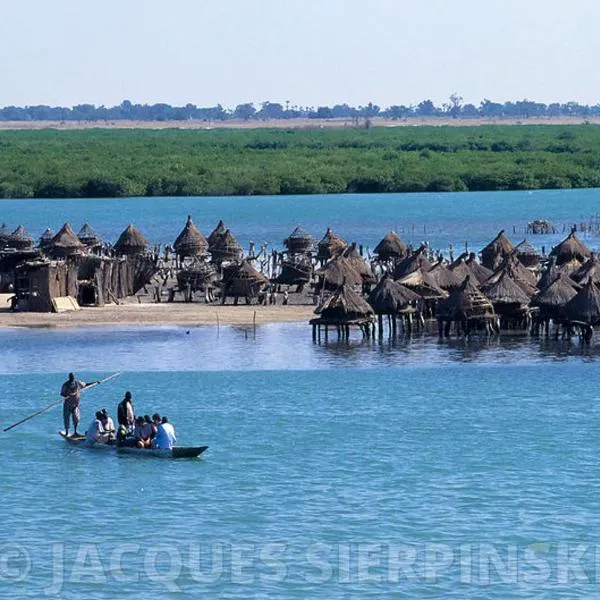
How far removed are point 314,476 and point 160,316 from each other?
907 inches

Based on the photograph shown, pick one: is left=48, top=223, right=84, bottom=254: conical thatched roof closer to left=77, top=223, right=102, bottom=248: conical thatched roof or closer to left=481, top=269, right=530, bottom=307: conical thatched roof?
left=77, top=223, right=102, bottom=248: conical thatched roof

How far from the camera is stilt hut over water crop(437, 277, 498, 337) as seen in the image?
160ft

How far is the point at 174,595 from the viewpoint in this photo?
24.2 metres

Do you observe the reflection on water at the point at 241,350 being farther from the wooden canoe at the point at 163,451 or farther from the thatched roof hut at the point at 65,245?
the wooden canoe at the point at 163,451

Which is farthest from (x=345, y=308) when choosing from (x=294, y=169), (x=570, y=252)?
(x=294, y=169)

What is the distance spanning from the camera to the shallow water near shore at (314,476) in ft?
83.0

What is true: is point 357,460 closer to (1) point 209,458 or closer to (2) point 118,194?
(1) point 209,458

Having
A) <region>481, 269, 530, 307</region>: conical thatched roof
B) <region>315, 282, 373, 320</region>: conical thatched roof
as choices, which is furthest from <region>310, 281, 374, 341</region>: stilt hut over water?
<region>481, 269, 530, 307</region>: conical thatched roof

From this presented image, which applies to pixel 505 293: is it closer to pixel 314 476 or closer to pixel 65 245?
pixel 65 245

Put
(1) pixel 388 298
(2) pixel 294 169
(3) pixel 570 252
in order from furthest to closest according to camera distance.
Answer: (2) pixel 294 169 < (3) pixel 570 252 < (1) pixel 388 298

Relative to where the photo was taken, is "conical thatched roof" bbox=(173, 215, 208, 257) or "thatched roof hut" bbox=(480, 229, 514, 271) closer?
"thatched roof hut" bbox=(480, 229, 514, 271)

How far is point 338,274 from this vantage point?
56.2 meters

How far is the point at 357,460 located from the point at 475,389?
9378 millimetres

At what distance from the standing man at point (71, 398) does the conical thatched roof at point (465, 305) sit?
16.7m
